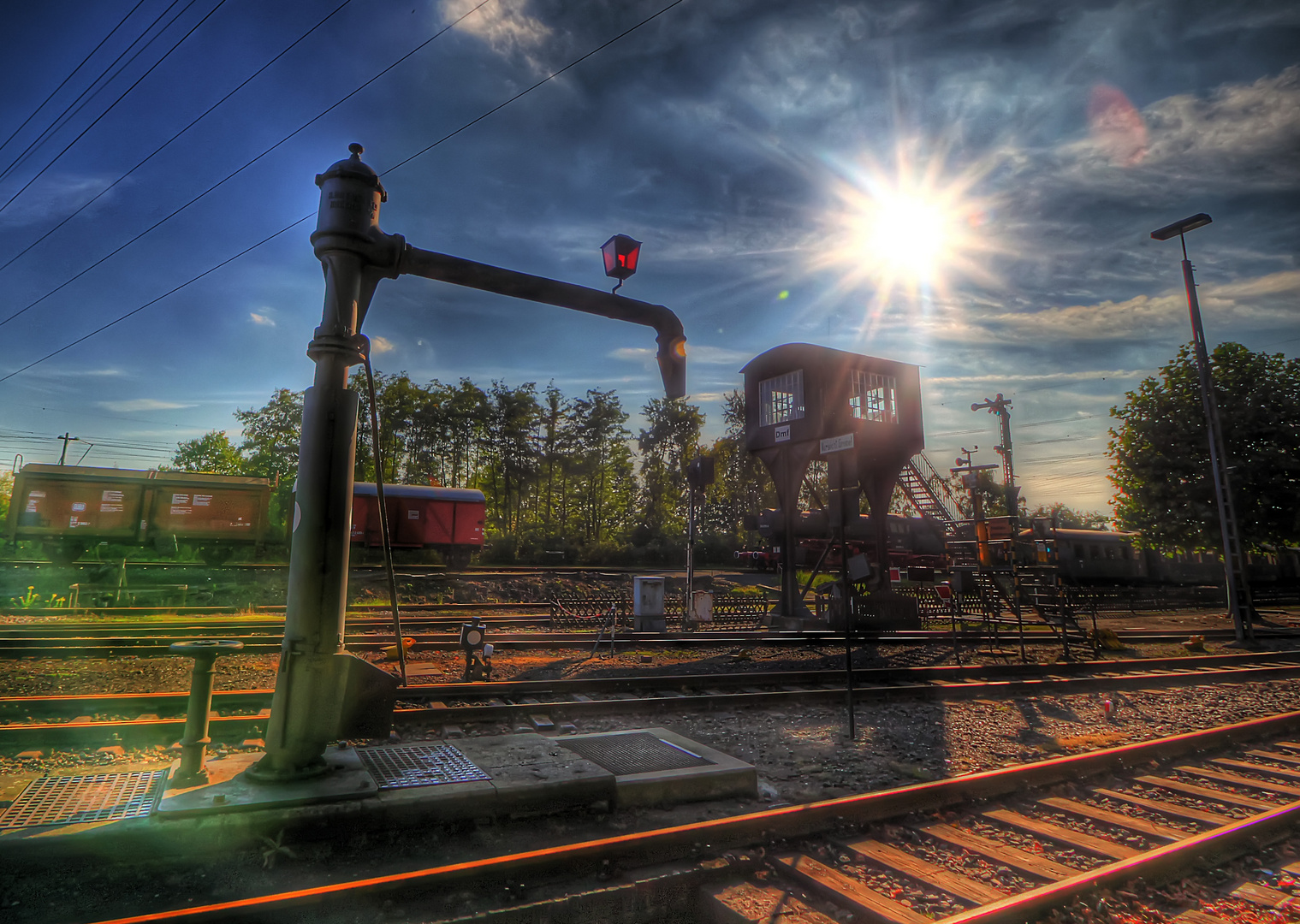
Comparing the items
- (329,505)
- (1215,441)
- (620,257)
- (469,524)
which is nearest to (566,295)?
(620,257)

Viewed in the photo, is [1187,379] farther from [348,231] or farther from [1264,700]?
[348,231]

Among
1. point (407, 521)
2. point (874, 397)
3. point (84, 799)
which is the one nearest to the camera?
point (84, 799)

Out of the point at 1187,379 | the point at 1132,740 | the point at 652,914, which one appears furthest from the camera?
the point at 1187,379

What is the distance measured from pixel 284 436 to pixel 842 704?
59.9 metres

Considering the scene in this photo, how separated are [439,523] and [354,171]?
23.8 m

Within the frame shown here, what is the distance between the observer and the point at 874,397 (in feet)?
63.5

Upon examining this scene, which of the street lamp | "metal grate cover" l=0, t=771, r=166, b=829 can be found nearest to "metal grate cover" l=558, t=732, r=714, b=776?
"metal grate cover" l=0, t=771, r=166, b=829

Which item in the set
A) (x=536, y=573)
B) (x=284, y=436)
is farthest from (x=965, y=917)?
(x=284, y=436)

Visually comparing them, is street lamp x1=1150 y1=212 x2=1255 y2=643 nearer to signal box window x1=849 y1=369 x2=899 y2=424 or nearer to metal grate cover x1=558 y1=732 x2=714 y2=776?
signal box window x1=849 y1=369 x2=899 y2=424

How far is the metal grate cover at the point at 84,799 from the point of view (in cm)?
333

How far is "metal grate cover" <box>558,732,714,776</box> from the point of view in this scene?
15.6ft

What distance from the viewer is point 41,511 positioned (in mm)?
21562

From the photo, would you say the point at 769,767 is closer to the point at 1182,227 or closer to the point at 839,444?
the point at 839,444

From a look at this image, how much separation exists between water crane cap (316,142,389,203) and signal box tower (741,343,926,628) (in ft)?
47.6
